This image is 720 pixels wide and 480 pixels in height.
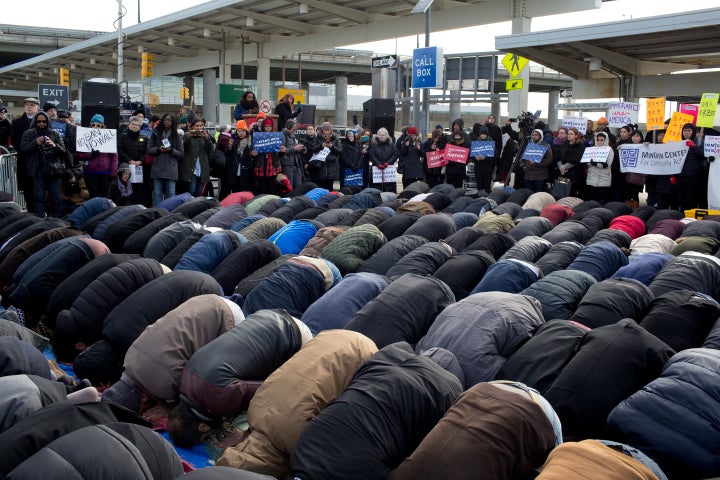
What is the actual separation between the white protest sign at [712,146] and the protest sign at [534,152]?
9.39ft

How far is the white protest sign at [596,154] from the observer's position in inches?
480

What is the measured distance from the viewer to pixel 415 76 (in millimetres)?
17016

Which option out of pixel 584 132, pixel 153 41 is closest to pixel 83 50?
pixel 153 41

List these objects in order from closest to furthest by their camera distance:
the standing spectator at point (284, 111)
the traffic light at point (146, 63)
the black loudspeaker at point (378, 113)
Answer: the standing spectator at point (284, 111) < the black loudspeaker at point (378, 113) < the traffic light at point (146, 63)

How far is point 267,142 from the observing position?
13.2m

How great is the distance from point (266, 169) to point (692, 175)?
23.3 ft

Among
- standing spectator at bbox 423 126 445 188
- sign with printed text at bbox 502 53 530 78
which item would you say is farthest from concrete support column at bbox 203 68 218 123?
Result: standing spectator at bbox 423 126 445 188

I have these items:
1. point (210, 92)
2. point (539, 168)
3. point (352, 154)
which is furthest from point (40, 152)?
point (210, 92)

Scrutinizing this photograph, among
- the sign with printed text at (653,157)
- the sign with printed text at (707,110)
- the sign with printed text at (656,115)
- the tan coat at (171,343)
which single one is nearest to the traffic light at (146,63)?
the sign with printed text at (656,115)

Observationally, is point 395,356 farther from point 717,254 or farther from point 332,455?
point 717,254

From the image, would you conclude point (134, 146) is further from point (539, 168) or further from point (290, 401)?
point (290, 401)

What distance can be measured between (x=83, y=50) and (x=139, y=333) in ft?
124

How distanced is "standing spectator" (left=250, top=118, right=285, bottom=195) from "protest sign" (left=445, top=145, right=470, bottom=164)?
11.2ft

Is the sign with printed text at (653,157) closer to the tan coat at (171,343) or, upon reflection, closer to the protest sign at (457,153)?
the protest sign at (457,153)
